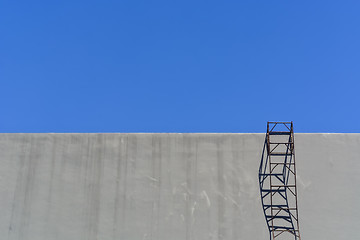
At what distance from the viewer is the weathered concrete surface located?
48.1ft

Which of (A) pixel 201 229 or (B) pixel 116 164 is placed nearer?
(A) pixel 201 229

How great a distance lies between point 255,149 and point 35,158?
8877 millimetres

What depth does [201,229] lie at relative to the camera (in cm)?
1476

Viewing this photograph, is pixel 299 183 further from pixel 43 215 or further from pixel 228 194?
pixel 43 215

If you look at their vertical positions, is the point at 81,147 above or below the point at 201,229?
above

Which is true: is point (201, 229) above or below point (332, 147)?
below

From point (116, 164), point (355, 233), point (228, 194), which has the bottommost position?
point (355, 233)

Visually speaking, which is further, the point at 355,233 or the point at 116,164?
the point at 116,164

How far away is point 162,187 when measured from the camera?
602 inches

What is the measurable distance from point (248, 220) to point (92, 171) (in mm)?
6326

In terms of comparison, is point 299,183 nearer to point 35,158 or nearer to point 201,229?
point 201,229

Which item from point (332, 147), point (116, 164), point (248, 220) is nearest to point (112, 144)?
point (116, 164)

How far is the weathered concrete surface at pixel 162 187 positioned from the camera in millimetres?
14664

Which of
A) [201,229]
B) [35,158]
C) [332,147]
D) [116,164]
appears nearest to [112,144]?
[116,164]
